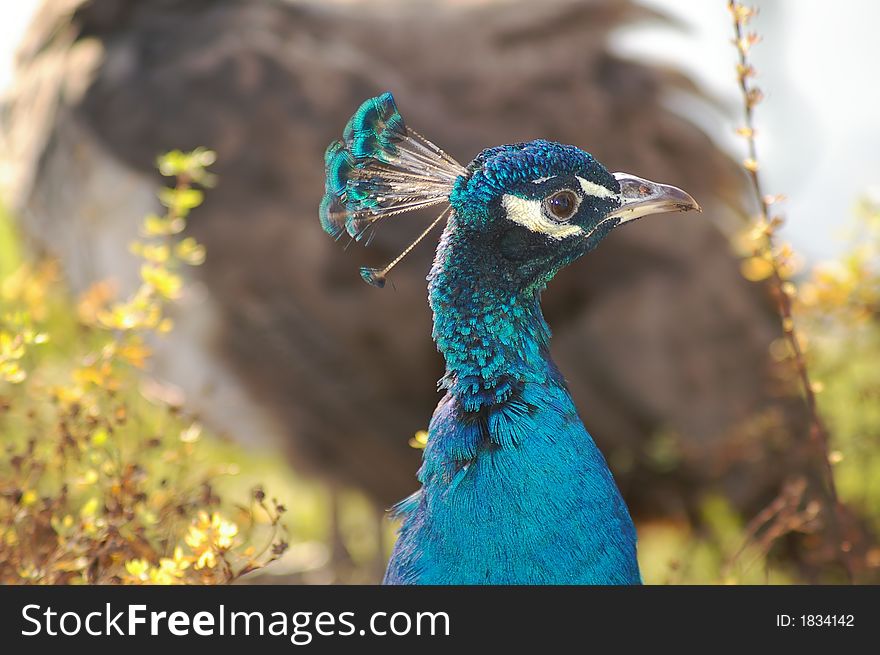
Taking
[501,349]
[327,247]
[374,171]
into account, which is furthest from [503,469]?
[327,247]

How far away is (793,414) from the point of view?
3080 mm

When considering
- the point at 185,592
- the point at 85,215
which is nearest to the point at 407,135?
the point at 185,592

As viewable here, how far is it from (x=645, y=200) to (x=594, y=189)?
81 millimetres

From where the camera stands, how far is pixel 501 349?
134cm

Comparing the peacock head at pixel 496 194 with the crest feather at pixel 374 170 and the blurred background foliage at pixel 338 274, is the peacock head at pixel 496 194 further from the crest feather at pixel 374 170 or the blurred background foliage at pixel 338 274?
the blurred background foliage at pixel 338 274

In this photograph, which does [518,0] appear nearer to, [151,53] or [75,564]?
[151,53]

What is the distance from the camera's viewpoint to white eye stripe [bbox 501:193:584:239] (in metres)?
1.31

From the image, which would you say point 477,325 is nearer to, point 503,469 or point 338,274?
point 503,469

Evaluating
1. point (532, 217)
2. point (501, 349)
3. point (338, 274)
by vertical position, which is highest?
point (338, 274)

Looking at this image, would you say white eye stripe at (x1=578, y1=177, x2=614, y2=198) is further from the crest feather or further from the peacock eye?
the crest feather

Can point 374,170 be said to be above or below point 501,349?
above

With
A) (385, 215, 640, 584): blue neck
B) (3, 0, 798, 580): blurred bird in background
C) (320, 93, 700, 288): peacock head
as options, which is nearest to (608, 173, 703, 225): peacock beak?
(320, 93, 700, 288): peacock head

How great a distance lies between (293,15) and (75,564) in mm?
2504

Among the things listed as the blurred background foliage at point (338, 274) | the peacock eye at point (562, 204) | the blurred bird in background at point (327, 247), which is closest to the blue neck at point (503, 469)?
the peacock eye at point (562, 204)
